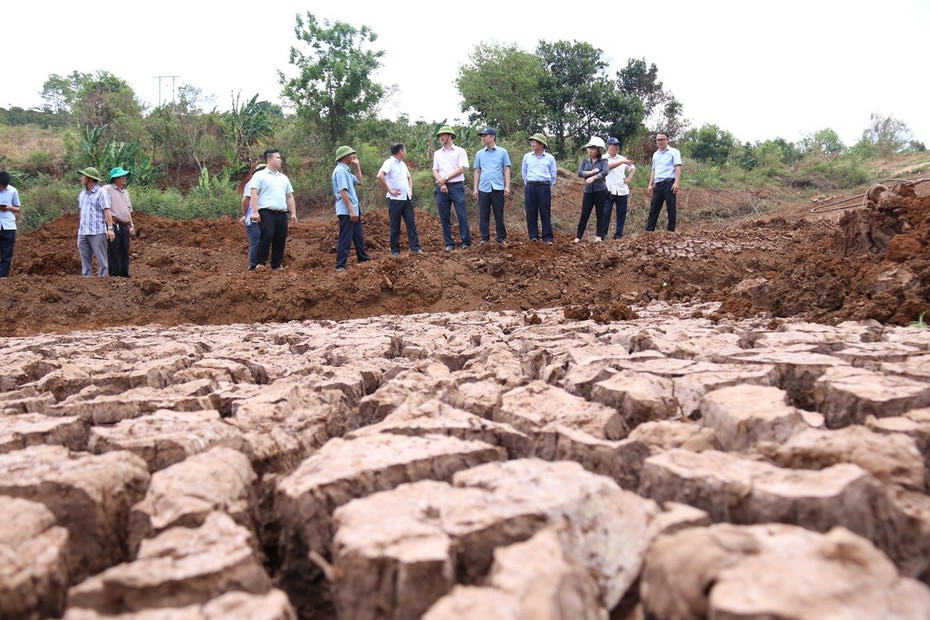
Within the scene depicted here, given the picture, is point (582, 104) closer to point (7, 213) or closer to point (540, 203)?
point (540, 203)

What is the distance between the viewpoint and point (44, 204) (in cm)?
1652

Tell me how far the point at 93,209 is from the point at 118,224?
2.08 ft

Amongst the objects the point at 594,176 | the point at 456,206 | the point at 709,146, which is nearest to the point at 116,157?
the point at 456,206

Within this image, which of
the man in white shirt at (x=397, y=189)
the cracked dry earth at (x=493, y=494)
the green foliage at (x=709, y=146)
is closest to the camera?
the cracked dry earth at (x=493, y=494)

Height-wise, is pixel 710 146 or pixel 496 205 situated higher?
pixel 710 146

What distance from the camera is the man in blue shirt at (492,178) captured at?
831 centimetres

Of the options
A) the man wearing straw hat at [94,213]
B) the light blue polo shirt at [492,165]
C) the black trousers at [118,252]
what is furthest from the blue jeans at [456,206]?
the black trousers at [118,252]

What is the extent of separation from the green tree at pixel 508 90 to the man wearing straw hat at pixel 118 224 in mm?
16865

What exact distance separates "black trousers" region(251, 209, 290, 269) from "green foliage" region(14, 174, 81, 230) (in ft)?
36.3

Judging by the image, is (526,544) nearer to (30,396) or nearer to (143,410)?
(143,410)

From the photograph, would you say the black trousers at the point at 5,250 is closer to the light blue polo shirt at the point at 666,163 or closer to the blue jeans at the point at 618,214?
the blue jeans at the point at 618,214

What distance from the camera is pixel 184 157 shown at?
934 inches

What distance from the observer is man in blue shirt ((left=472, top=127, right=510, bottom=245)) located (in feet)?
27.3

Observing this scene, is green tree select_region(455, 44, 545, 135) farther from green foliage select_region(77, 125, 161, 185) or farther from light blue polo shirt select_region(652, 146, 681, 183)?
light blue polo shirt select_region(652, 146, 681, 183)
